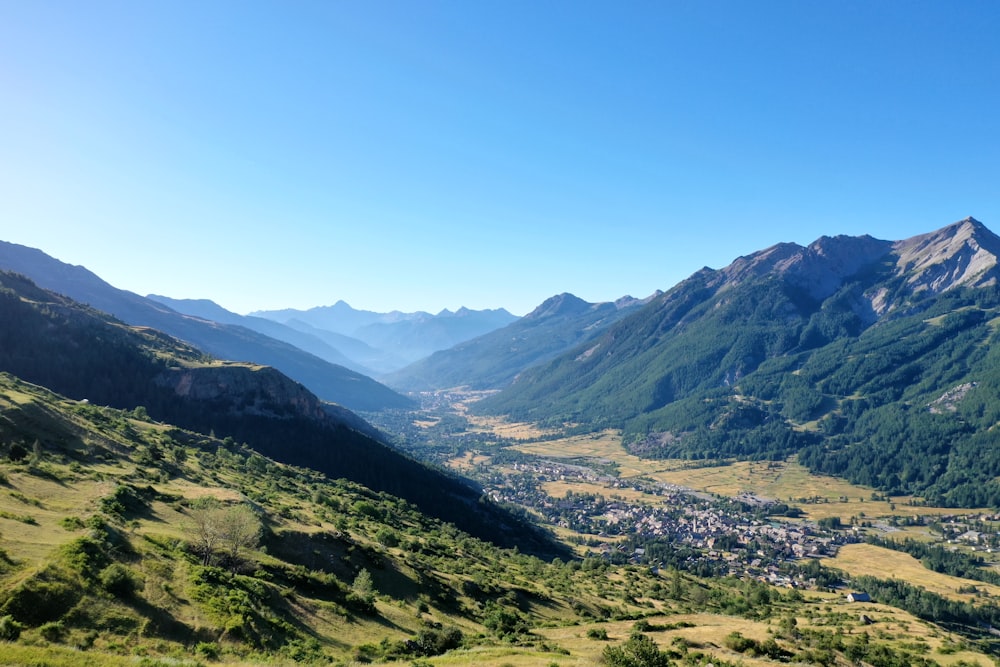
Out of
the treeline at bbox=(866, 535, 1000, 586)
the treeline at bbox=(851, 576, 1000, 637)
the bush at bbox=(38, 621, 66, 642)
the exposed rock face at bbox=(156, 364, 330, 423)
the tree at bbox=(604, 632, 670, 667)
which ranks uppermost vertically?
the bush at bbox=(38, 621, 66, 642)

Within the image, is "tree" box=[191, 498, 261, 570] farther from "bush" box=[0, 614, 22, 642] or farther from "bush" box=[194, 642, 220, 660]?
"bush" box=[0, 614, 22, 642]

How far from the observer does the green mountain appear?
12431 cm

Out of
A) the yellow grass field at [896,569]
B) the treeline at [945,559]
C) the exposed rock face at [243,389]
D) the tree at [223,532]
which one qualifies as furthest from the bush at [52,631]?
the treeline at [945,559]

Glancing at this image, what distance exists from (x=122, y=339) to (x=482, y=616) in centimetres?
14702

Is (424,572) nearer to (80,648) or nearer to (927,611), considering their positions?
(80,648)

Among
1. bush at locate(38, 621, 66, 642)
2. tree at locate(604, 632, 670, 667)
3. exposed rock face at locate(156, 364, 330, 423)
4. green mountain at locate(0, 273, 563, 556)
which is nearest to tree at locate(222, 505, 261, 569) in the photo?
bush at locate(38, 621, 66, 642)

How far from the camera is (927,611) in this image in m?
111

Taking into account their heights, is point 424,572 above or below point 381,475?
above

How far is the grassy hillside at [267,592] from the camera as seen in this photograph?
2616 centimetres

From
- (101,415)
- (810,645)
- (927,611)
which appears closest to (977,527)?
(927,611)

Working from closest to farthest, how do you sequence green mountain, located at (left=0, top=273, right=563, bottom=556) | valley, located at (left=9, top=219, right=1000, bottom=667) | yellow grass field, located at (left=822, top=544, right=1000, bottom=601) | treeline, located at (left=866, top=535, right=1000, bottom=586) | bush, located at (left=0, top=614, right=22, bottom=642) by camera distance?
1. bush, located at (left=0, top=614, right=22, bottom=642)
2. valley, located at (left=9, top=219, right=1000, bottom=667)
3. green mountain, located at (left=0, top=273, right=563, bottom=556)
4. yellow grass field, located at (left=822, top=544, right=1000, bottom=601)
5. treeline, located at (left=866, top=535, right=1000, bottom=586)

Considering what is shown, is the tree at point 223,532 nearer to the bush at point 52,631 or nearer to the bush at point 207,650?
the bush at point 207,650

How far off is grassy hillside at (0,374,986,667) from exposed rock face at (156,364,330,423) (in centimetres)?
5028

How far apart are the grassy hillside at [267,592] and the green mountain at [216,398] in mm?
43646
